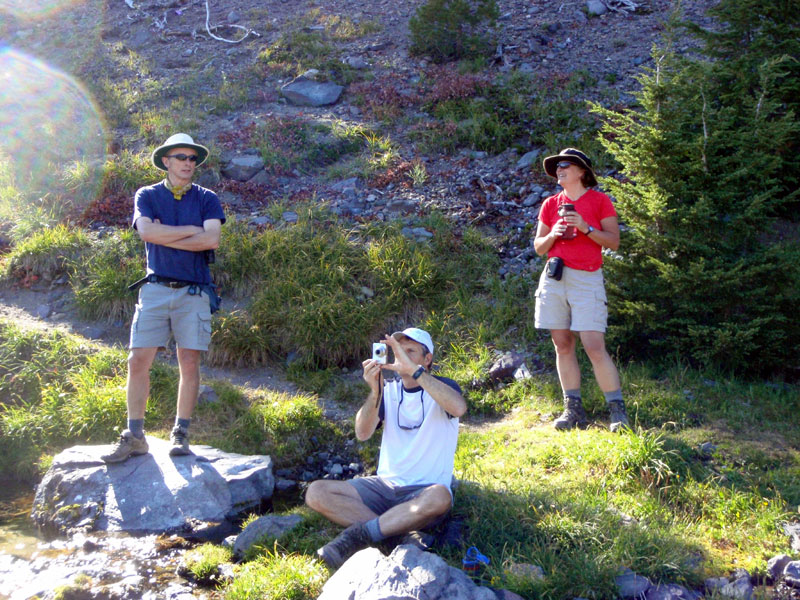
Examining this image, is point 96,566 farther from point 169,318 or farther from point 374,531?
point 374,531

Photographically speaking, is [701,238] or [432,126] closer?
[701,238]

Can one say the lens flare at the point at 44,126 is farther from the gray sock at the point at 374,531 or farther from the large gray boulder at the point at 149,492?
the gray sock at the point at 374,531

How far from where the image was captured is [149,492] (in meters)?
5.20

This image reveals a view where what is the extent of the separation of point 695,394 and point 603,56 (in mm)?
8220

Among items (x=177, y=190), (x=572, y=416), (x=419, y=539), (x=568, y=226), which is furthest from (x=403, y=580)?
(x=177, y=190)

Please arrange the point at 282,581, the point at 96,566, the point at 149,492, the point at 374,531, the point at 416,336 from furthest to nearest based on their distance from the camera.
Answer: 1. the point at 149,492
2. the point at 96,566
3. the point at 416,336
4. the point at 374,531
5. the point at 282,581

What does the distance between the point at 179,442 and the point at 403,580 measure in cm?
269

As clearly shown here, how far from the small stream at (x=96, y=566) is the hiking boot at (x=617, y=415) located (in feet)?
9.53

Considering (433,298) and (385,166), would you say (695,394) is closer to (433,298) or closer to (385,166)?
(433,298)

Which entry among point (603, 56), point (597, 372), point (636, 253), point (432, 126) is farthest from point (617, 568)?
point (603, 56)

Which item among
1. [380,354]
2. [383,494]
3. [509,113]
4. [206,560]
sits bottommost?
[206,560]

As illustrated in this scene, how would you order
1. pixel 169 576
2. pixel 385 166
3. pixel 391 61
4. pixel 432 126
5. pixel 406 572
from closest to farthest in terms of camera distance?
pixel 406 572 → pixel 169 576 → pixel 385 166 → pixel 432 126 → pixel 391 61

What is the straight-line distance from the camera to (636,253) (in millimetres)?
6383

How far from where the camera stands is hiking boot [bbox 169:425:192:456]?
5.45 meters
